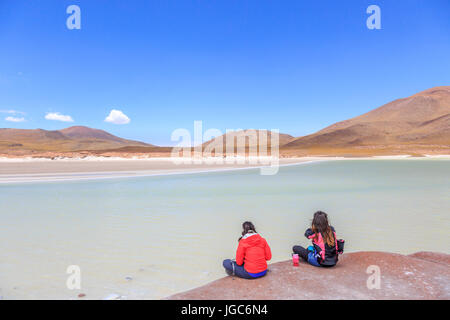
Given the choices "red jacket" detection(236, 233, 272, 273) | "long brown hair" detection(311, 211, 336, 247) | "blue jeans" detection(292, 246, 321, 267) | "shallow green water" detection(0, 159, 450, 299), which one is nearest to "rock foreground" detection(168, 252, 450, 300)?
"blue jeans" detection(292, 246, 321, 267)

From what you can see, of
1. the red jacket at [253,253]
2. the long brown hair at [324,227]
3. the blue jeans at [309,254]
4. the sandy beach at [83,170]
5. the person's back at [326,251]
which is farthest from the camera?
the sandy beach at [83,170]

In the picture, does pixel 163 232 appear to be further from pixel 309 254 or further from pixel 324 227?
pixel 324 227

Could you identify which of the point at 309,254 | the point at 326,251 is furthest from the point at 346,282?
the point at 309,254

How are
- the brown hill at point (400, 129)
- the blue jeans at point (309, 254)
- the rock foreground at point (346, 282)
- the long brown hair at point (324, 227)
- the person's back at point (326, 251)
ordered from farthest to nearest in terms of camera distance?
the brown hill at point (400, 129) < the blue jeans at point (309, 254) < the person's back at point (326, 251) < the long brown hair at point (324, 227) < the rock foreground at point (346, 282)

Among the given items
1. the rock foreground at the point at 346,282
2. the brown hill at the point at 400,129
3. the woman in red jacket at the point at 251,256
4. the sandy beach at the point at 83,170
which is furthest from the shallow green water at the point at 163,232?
the brown hill at the point at 400,129

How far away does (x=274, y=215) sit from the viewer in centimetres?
864

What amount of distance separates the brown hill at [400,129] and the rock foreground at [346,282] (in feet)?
406

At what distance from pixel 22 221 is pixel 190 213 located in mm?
4611

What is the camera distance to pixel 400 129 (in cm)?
15275

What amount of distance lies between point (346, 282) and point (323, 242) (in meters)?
0.65

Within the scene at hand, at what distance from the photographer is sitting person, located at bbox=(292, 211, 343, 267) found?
4.43 metres

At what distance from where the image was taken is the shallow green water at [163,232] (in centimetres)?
443

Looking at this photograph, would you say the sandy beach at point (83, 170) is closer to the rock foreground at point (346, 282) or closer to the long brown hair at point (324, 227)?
the rock foreground at point (346, 282)
